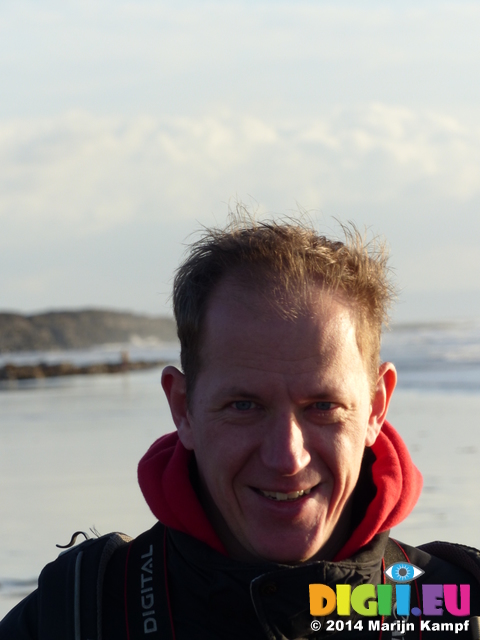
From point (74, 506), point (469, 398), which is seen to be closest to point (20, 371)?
point (469, 398)

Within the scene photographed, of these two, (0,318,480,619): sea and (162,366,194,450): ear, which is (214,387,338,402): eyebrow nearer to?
(162,366,194,450): ear

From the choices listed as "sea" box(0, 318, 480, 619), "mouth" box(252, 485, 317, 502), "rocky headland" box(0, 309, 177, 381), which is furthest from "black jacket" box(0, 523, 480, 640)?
"rocky headland" box(0, 309, 177, 381)

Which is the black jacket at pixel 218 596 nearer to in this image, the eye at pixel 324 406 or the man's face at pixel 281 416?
the man's face at pixel 281 416

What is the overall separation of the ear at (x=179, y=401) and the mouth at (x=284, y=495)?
284 mm

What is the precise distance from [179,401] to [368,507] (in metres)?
0.60

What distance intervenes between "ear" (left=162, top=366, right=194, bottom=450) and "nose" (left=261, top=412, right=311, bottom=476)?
1.01ft

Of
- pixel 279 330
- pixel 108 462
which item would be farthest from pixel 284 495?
pixel 108 462

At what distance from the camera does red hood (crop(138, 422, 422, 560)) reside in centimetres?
249

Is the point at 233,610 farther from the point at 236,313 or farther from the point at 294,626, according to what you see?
the point at 236,313

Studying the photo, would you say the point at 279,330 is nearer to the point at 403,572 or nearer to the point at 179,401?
the point at 179,401

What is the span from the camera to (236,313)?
2.41 m

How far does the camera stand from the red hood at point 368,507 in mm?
2486

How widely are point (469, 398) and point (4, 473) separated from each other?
8739mm

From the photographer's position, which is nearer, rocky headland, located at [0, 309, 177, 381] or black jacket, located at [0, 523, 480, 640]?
black jacket, located at [0, 523, 480, 640]
